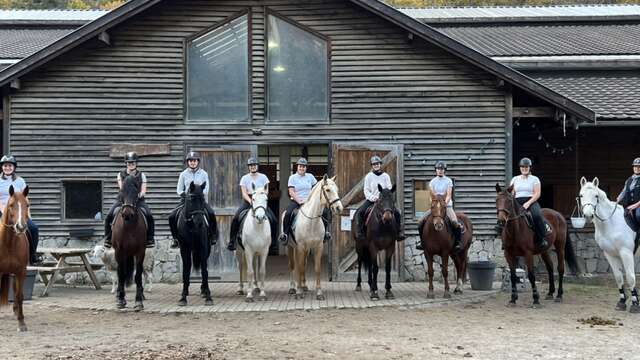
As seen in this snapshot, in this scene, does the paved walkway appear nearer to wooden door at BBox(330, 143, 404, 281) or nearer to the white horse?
wooden door at BBox(330, 143, 404, 281)

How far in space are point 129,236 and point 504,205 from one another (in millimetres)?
6170

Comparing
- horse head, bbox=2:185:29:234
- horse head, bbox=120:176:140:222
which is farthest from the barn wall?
horse head, bbox=2:185:29:234

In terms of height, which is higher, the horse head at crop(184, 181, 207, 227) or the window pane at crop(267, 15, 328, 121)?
the window pane at crop(267, 15, 328, 121)

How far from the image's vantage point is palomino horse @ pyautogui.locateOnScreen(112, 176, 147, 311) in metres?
10.5

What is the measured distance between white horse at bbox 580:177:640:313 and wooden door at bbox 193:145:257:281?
22.0 ft

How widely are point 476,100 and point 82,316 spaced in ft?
28.8

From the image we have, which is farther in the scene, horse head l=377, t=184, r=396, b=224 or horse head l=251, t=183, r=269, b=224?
horse head l=377, t=184, r=396, b=224

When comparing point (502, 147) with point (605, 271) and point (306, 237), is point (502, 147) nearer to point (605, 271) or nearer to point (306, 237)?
point (605, 271)

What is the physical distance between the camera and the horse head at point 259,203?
10859mm

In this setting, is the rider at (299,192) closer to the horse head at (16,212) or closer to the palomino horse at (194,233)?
the palomino horse at (194,233)

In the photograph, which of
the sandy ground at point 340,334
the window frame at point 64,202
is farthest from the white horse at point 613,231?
the window frame at point 64,202

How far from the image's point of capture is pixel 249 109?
46.0 ft

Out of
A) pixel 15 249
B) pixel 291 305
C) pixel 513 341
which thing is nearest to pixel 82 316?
pixel 15 249

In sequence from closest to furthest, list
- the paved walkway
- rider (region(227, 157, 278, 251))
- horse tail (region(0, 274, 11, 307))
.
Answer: horse tail (region(0, 274, 11, 307)) < the paved walkway < rider (region(227, 157, 278, 251))
